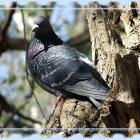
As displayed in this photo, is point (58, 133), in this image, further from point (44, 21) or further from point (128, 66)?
point (44, 21)

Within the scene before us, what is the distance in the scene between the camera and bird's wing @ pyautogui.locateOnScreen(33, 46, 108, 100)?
3.87 ft

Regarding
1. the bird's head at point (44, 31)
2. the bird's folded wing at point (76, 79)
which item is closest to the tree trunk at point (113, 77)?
the bird's folded wing at point (76, 79)

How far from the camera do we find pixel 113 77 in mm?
1197

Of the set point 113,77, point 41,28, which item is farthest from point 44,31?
point 113,77

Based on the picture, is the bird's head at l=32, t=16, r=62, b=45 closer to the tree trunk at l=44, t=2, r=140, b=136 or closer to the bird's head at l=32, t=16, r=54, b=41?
the bird's head at l=32, t=16, r=54, b=41

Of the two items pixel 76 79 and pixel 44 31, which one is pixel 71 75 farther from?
pixel 44 31

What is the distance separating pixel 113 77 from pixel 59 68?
0.21m

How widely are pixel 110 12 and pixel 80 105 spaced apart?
0.49m

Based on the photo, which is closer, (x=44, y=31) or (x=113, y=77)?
(x=113, y=77)

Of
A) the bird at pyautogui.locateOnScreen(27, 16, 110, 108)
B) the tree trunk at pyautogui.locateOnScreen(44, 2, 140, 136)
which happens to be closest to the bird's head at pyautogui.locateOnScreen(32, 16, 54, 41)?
the bird at pyautogui.locateOnScreen(27, 16, 110, 108)

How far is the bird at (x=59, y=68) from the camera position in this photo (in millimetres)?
1208

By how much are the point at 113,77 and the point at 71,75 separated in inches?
5.5

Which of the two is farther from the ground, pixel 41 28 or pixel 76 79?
pixel 41 28

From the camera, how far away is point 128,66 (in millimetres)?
1005
